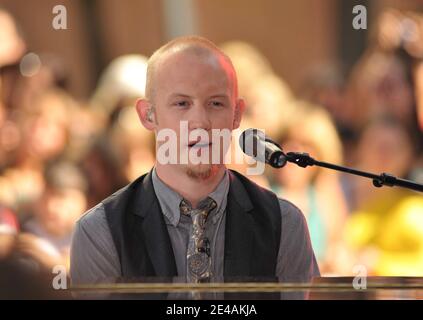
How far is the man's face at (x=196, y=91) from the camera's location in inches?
102

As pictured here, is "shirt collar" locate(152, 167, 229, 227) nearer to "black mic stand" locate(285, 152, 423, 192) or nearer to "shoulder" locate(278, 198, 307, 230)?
"shoulder" locate(278, 198, 307, 230)

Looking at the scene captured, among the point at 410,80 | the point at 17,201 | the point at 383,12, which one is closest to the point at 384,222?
the point at 410,80

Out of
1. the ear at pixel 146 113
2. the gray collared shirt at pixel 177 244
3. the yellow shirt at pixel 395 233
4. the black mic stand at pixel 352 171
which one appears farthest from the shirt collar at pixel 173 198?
the yellow shirt at pixel 395 233

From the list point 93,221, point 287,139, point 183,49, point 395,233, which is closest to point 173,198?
point 93,221

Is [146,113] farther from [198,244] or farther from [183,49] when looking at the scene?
[198,244]

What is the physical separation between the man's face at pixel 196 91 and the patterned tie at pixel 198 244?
0.07 meters

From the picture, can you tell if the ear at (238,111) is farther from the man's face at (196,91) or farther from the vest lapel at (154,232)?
the vest lapel at (154,232)

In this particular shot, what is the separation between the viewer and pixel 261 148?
2504 millimetres

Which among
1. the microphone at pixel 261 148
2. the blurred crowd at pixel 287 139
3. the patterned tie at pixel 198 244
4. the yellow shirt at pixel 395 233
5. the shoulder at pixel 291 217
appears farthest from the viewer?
the blurred crowd at pixel 287 139

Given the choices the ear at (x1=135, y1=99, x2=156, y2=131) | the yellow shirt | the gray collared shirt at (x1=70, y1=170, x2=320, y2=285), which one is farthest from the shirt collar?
the yellow shirt

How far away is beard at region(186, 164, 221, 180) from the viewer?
260cm

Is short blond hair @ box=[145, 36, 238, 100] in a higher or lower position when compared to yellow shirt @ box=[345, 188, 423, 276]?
higher
